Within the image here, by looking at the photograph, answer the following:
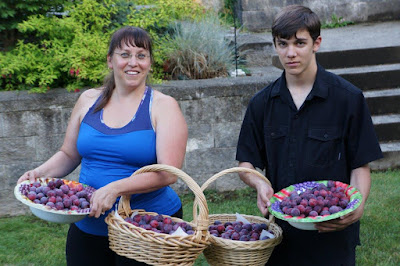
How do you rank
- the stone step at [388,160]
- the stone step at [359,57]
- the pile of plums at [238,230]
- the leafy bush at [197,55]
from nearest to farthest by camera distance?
the pile of plums at [238,230] → the leafy bush at [197,55] → the stone step at [388,160] → the stone step at [359,57]

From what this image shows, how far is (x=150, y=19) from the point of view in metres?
6.45

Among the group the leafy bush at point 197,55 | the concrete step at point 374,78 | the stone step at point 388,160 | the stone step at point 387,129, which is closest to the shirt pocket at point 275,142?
the leafy bush at point 197,55

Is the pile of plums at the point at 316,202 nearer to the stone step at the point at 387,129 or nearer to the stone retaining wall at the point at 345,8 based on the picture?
the stone step at the point at 387,129

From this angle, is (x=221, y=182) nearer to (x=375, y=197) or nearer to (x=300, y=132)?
(x=375, y=197)

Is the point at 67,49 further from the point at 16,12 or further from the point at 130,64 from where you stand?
the point at 130,64

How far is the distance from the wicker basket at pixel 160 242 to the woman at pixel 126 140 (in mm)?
175

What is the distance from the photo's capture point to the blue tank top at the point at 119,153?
3000mm

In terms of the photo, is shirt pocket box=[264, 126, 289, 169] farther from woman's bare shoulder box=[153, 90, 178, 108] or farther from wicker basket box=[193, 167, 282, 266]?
woman's bare shoulder box=[153, 90, 178, 108]

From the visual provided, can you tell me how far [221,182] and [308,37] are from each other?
365 cm

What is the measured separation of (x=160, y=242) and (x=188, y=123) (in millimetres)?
3551

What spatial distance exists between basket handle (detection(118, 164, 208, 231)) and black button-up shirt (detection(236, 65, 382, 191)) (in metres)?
0.46

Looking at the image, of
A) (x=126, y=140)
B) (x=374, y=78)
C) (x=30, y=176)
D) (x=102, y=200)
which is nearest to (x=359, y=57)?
(x=374, y=78)

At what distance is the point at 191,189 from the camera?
2693 millimetres

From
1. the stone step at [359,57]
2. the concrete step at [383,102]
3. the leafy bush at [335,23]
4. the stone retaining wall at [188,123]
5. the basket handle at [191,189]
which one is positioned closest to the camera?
the basket handle at [191,189]
